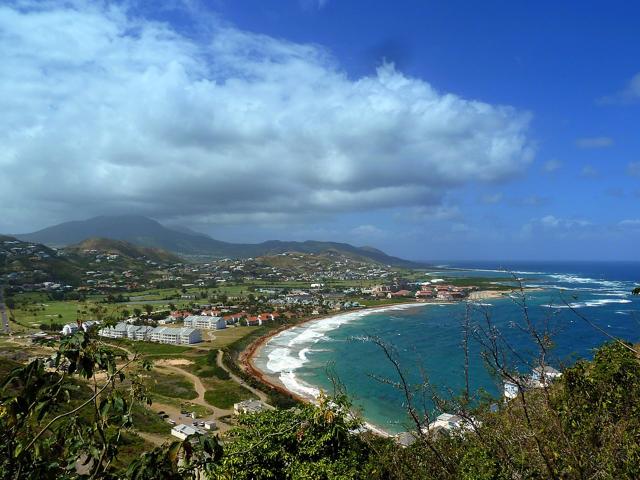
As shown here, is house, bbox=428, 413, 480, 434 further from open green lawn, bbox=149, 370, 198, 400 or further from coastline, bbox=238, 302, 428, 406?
open green lawn, bbox=149, 370, 198, 400

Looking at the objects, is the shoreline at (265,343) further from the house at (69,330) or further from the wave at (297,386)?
the house at (69,330)

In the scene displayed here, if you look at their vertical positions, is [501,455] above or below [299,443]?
above

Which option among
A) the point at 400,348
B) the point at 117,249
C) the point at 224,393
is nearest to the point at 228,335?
the point at 224,393

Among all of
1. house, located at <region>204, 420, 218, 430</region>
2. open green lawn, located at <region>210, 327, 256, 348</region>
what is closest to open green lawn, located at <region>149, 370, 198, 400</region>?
house, located at <region>204, 420, 218, 430</region>

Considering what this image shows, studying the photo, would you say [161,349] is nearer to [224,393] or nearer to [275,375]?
[275,375]

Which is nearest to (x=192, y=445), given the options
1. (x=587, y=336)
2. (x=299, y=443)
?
(x=299, y=443)

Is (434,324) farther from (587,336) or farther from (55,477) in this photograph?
(55,477)

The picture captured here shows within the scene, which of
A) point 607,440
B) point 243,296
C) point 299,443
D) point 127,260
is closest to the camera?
point 607,440
